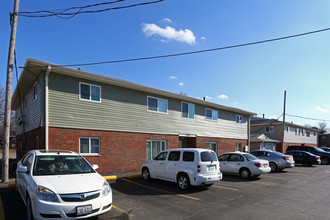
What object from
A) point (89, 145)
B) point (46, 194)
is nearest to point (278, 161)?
point (89, 145)

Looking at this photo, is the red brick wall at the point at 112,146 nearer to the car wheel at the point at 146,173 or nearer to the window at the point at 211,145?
the car wheel at the point at 146,173

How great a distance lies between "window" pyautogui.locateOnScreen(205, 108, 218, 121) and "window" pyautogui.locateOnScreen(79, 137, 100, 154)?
1088cm

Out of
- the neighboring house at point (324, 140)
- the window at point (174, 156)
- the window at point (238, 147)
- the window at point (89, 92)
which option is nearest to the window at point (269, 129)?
the window at point (238, 147)

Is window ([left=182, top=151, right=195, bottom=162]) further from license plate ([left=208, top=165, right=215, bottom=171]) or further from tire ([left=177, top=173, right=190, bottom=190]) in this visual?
license plate ([left=208, top=165, right=215, bottom=171])

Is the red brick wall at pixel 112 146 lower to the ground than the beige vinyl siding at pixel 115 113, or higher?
lower

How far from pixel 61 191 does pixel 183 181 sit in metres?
5.26

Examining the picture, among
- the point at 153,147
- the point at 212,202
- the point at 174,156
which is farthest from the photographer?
the point at 153,147

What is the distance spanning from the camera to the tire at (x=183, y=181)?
879cm

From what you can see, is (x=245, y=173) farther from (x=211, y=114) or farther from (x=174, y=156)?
(x=211, y=114)

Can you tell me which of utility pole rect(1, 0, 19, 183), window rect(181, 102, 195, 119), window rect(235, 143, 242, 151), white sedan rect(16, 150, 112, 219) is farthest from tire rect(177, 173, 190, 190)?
window rect(235, 143, 242, 151)

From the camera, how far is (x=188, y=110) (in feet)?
60.7

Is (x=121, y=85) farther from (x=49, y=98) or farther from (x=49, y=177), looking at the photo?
(x=49, y=177)

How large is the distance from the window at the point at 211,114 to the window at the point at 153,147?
5.88 metres

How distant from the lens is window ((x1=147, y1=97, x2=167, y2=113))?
1570cm
